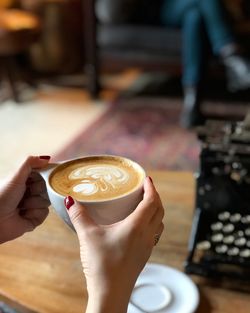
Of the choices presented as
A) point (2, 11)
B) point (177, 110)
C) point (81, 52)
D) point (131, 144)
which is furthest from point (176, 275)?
point (81, 52)

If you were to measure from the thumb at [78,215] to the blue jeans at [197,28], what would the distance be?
203 cm

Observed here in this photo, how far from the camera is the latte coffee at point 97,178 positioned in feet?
2.27

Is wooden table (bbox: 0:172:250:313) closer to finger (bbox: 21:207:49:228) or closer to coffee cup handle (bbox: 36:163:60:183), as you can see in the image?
finger (bbox: 21:207:49:228)

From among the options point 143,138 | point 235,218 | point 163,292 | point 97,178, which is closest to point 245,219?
point 235,218

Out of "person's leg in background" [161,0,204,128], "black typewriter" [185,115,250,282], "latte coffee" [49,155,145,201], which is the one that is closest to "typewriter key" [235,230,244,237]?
"black typewriter" [185,115,250,282]

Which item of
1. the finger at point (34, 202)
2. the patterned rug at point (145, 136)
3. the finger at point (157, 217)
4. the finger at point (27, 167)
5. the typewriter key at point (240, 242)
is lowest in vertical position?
the patterned rug at point (145, 136)

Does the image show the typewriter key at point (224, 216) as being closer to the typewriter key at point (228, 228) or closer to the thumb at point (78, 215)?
the typewriter key at point (228, 228)

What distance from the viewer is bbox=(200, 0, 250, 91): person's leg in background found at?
2.50 metres

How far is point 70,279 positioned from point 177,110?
2067 millimetres

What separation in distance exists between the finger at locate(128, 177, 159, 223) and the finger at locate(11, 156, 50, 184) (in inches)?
7.8

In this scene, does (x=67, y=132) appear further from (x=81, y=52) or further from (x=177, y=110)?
(x=81, y=52)

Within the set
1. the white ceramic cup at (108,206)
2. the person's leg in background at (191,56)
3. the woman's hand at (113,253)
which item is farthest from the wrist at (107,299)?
the person's leg in background at (191,56)

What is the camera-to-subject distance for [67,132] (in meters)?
2.55

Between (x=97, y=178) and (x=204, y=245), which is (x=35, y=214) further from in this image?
(x=204, y=245)
